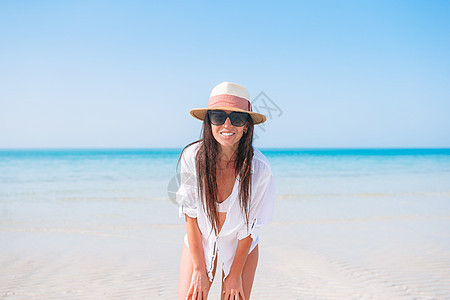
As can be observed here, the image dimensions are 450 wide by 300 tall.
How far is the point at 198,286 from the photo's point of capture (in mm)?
2473

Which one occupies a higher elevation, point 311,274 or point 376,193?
point 311,274

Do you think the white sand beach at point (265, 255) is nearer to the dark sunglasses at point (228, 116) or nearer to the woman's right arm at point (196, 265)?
the woman's right arm at point (196, 265)

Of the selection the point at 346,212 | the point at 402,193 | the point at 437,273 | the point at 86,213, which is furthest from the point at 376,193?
the point at 86,213

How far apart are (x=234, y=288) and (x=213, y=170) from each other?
2.82 feet

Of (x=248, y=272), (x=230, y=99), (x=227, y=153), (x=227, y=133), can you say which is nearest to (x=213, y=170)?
(x=227, y=153)

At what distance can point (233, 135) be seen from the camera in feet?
7.97

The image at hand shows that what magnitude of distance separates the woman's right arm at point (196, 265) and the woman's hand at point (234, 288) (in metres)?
0.16

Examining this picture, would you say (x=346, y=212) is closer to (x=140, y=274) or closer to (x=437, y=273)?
(x=437, y=273)

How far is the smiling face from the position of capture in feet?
7.86

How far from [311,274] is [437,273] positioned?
1.73m

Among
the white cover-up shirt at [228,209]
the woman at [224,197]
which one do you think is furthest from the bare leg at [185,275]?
the white cover-up shirt at [228,209]

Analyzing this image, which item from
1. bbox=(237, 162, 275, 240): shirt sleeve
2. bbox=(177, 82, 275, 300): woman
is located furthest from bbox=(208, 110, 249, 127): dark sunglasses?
bbox=(237, 162, 275, 240): shirt sleeve

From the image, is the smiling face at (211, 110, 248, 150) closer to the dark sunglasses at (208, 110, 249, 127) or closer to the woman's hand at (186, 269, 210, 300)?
the dark sunglasses at (208, 110, 249, 127)

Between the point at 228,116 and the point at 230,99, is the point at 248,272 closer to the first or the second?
the point at 228,116
